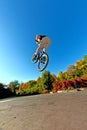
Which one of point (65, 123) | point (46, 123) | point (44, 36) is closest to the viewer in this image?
point (65, 123)

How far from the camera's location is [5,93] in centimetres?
5106

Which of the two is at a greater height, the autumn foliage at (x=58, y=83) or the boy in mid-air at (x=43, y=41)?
the autumn foliage at (x=58, y=83)

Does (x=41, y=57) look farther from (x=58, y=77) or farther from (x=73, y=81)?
(x=58, y=77)

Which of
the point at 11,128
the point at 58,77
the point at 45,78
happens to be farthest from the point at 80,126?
the point at 58,77

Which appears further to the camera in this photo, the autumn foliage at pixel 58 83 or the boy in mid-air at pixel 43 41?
the autumn foliage at pixel 58 83

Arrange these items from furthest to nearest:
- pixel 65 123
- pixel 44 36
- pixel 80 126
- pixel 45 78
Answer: pixel 45 78 < pixel 44 36 < pixel 65 123 < pixel 80 126

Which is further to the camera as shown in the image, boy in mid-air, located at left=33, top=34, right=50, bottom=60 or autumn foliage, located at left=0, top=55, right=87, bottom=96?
Result: autumn foliage, located at left=0, top=55, right=87, bottom=96

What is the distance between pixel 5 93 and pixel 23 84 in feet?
134

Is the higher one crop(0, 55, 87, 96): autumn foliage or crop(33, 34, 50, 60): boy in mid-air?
crop(0, 55, 87, 96): autumn foliage

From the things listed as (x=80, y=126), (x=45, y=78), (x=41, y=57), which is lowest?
(x=80, y=126)

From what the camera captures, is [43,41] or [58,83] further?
[58,83]

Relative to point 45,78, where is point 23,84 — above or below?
above

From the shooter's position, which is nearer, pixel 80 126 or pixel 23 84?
pixel 80 126

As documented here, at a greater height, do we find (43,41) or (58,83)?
(58,83)
